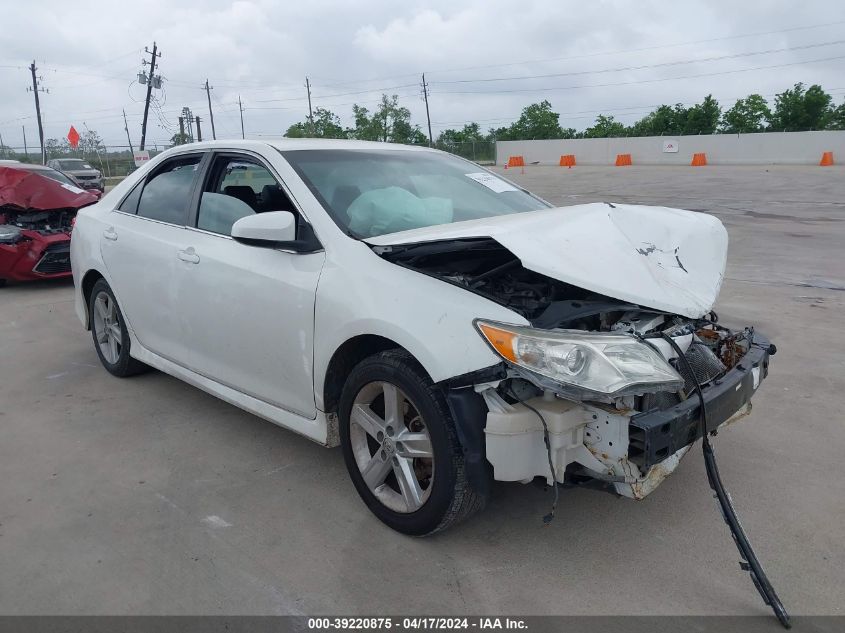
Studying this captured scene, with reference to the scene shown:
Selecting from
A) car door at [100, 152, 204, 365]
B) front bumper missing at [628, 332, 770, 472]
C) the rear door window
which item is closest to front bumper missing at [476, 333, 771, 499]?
front bumper missing at [628, 332, 770, 472]

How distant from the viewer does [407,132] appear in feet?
203

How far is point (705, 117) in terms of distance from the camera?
57531mm

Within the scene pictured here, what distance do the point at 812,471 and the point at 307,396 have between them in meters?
2.56

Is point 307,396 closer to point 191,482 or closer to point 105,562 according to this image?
point 191,482

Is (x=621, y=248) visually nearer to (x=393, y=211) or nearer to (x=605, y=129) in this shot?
(x=393, y=211)

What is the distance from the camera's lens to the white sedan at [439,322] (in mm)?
2477

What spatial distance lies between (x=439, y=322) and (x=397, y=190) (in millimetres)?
1248

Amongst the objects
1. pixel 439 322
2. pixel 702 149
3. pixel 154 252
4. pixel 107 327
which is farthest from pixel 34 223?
pixel 702 149

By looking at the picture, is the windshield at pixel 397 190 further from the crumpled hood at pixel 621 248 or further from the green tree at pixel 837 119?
the green tree at pixel 837 119

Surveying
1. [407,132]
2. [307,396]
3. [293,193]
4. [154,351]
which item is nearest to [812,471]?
[307,396]

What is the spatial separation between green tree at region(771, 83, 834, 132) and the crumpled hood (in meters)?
60.6

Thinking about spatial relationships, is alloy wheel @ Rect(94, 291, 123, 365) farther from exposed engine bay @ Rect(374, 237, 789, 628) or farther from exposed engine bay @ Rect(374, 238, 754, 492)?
exposed engine bay @ Rect(374, 237, 789, 628)

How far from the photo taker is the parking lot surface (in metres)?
2.56
